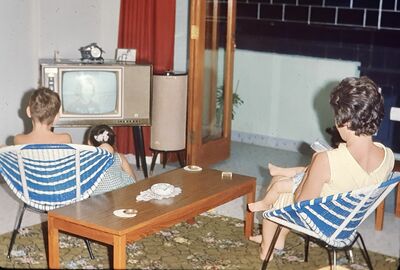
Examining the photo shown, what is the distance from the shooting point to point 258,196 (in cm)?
470

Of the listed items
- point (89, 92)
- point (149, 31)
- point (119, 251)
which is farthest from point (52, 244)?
point (149, 31)

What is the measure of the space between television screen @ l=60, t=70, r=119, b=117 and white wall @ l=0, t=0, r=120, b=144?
0.50 metres

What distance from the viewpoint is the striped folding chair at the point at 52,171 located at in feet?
10.3

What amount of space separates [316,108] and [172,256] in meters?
2.79

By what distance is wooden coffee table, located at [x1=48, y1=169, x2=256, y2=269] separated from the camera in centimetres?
285

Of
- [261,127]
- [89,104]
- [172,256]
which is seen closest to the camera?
[172,256]

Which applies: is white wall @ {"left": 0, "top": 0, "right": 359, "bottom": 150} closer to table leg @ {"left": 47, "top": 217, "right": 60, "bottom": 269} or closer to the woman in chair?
table leg @ {"left": 47, "top": 217, "right": 60, "bottom": 269}

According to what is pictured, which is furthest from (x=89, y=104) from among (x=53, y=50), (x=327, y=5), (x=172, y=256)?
(x=327, y=5)

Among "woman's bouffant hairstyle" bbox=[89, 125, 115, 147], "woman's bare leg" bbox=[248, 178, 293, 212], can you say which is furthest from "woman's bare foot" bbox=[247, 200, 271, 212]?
"woman's bouffant hairstyle" bbox=[89, 125, 115, 147]

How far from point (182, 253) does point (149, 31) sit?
2.19 meters

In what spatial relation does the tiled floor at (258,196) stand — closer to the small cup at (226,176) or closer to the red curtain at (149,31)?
the small cup at (226,176)

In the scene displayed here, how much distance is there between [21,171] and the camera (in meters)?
3.19

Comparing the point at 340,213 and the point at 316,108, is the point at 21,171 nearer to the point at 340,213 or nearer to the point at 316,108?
the point at 340,213

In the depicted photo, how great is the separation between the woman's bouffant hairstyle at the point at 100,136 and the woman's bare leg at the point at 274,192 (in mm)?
1330
